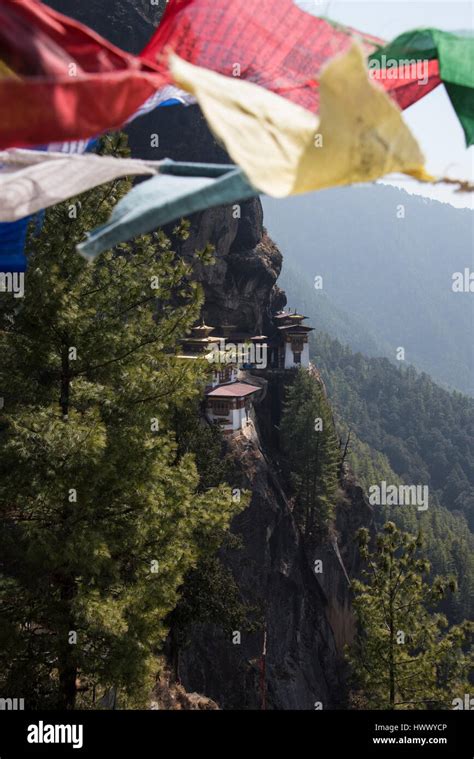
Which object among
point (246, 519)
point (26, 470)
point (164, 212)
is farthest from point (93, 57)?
point (246, 519)

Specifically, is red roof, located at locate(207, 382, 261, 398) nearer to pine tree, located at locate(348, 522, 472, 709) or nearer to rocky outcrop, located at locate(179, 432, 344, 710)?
rocky outcrop, located at locate(179, 432, 344, 710)

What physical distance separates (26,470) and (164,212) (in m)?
4.91

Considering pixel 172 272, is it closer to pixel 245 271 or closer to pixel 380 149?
pixel 380 149

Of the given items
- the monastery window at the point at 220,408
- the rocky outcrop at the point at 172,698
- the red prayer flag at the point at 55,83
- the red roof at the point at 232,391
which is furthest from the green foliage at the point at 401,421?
the red prayer flag at the point at 55,83

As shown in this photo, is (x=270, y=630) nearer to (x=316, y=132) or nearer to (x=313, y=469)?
(x=313, y=469)

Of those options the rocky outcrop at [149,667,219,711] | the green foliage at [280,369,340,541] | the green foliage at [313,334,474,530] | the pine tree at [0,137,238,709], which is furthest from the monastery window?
the green foliage at [313,334,474,530]

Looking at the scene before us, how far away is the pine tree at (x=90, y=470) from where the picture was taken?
6.05 metres

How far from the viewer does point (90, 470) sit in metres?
6.27

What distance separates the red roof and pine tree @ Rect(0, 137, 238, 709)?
20.0 m

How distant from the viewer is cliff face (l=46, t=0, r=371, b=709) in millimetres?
23156

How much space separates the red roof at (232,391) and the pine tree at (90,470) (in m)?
20.0

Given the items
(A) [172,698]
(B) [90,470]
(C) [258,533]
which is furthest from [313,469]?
(B) [90,470]
